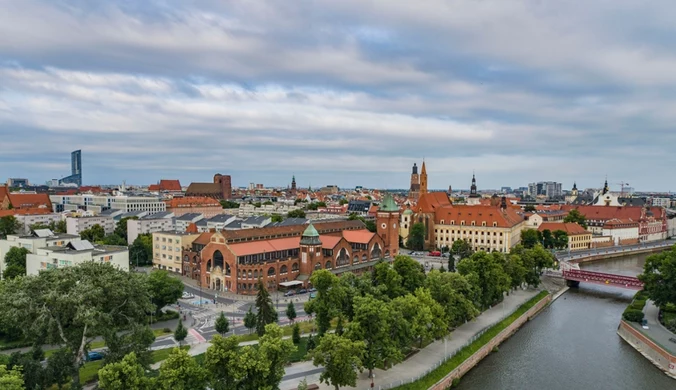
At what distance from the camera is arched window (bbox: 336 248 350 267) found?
2943 inches

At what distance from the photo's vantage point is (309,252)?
229 ft

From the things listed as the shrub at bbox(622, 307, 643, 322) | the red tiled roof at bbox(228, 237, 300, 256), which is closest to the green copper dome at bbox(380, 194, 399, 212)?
the red tiled roof at bbox(228, 237, 300, 256)

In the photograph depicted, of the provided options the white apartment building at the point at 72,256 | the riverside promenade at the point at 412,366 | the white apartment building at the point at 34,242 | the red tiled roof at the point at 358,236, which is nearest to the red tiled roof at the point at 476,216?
the red tiled roof at the point at 358,236

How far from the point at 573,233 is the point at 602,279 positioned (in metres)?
40.0

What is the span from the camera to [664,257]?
54188mm

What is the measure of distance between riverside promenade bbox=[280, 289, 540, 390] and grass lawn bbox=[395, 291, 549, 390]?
503mm

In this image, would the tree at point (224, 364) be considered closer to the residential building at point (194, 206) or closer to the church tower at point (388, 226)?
the church tower at point (388, 226)

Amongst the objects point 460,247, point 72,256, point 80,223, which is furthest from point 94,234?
point 460,247

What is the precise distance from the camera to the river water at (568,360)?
38344 mm

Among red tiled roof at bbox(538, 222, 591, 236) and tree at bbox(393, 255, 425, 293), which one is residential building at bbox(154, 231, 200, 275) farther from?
red tiled roof at bbox(538, 222, 591, 236)

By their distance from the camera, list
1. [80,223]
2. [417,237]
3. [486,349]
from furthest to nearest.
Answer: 1. [80,223]
2. [417,237]
3. [486,349]

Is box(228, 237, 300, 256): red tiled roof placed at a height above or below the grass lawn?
above

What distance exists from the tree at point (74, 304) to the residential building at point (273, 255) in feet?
74.9

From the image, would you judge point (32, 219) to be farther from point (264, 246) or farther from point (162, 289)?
point (162, 289)
